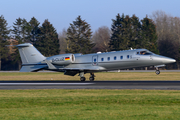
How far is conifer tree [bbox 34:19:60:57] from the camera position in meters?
95.0

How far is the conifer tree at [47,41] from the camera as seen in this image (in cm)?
9500

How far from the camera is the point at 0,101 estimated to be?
1579cm

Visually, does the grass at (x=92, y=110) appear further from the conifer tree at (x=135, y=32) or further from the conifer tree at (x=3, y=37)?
the conifer tree at (x=3, y=37)

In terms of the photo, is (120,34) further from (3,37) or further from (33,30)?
(3,37)

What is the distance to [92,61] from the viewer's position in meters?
33.3

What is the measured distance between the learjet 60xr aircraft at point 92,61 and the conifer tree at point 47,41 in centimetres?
5931

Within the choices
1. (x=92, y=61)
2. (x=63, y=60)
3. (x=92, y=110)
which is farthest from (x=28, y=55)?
(x=92, y=110)

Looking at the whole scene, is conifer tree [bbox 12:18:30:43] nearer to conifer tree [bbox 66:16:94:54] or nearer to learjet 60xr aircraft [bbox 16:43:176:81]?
conifer tree [bbox 66:16:94:54]

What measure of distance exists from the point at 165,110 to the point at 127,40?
245 ft

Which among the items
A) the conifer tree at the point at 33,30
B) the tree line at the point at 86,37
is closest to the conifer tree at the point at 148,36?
the tree line at the point at 86,37

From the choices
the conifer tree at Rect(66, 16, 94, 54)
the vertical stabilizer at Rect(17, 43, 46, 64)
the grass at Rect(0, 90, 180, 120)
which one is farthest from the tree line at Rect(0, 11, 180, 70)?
the grass at Rect(0, 90, 180, 120)

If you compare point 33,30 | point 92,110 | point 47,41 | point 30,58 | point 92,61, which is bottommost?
point 92,110

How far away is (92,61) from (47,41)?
64351 mm

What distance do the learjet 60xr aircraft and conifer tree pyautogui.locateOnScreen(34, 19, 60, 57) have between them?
5931cm
